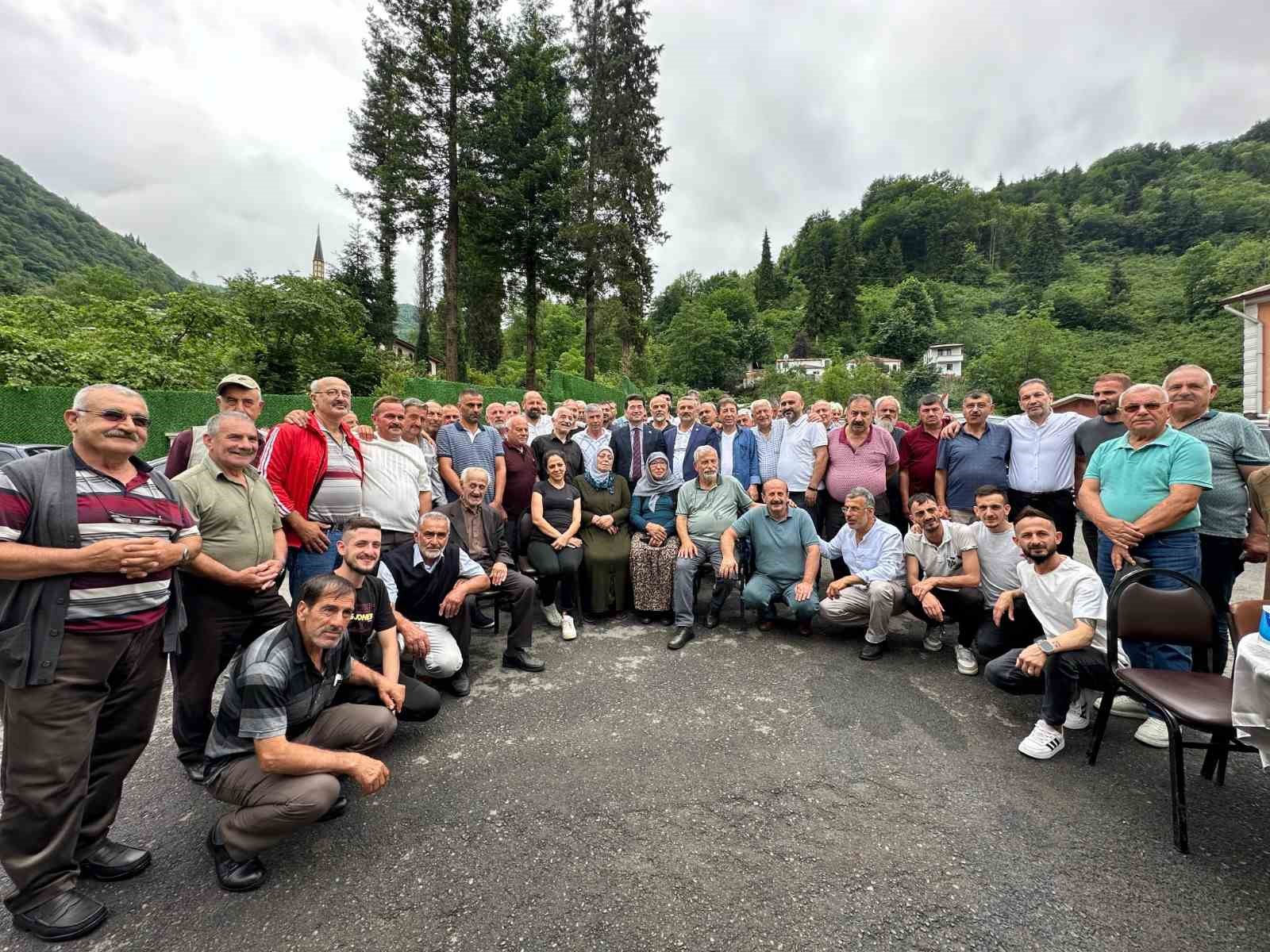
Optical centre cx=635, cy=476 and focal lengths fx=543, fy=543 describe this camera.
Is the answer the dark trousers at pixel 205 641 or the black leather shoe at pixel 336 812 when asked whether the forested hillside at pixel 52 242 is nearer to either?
the dark trousers at pixel 205 641

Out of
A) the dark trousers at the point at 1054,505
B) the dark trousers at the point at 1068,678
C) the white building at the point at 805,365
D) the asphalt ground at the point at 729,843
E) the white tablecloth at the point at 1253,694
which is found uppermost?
the white building at the point at 805,365

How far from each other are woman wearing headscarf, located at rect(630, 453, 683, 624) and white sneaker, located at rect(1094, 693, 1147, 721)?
2.95 metres

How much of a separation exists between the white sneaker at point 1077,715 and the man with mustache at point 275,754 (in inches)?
140

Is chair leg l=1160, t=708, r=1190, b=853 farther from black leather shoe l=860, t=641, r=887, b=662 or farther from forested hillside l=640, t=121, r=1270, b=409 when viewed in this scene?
forested hillside l=640, t=121, r=1270, b=409

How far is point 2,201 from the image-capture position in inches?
2018

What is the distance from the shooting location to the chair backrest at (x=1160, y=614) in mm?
2562

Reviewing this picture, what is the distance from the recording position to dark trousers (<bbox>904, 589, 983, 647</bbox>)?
149 inches

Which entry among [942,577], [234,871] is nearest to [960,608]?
[942,577]

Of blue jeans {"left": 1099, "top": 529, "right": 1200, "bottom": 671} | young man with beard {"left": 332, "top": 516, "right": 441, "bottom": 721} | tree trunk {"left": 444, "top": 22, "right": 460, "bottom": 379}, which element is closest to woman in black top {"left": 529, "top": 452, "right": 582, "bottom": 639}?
young man with beard {"left": 332, "top": 516, "right": 441, "bottom": 721}

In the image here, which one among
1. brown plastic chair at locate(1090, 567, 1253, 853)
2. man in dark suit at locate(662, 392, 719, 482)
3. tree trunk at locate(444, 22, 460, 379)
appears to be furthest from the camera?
tree trunk at locate(444, 22, 460, 379)

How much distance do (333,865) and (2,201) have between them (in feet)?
266

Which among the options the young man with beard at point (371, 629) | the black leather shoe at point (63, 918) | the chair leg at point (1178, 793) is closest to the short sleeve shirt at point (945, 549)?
the chair leg at point (1178, 793)

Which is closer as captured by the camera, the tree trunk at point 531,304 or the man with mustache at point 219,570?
the man with mustache at point 219,570

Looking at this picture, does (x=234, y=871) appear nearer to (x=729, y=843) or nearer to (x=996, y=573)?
(x=729, y=843)
